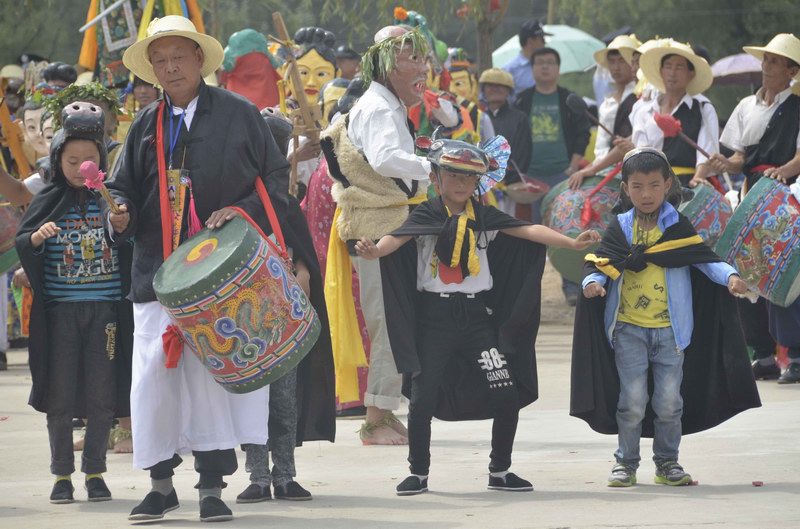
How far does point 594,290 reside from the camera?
7309 millimetres

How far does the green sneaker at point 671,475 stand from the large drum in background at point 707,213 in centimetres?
335

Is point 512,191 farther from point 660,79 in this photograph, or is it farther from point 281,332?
point 281,332

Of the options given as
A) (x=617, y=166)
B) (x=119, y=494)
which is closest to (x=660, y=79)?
(x=617, y=166)

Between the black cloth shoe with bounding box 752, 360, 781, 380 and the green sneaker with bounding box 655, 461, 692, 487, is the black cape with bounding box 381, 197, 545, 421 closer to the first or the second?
the green sneaker with bounding box 655, 461, 692, 487

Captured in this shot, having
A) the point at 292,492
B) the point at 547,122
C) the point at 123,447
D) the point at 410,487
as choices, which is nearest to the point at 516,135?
the point at 547,122

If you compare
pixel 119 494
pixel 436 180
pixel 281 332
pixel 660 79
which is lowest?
pixel 119 494

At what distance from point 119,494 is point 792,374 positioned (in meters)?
5.10

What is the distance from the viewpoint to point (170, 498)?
268 inches

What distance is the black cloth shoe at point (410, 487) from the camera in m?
7.20

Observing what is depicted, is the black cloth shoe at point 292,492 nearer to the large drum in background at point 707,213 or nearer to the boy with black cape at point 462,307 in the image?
the boy with black cape at point 462,307

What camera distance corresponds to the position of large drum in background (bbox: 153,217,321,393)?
6227 millimetres

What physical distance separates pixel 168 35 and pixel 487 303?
191 centimetres

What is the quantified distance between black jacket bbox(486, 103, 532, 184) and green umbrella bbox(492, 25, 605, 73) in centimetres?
928

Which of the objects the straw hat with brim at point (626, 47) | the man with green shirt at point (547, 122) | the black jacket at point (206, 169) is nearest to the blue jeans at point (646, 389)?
the black jacket at point (206, 169)
